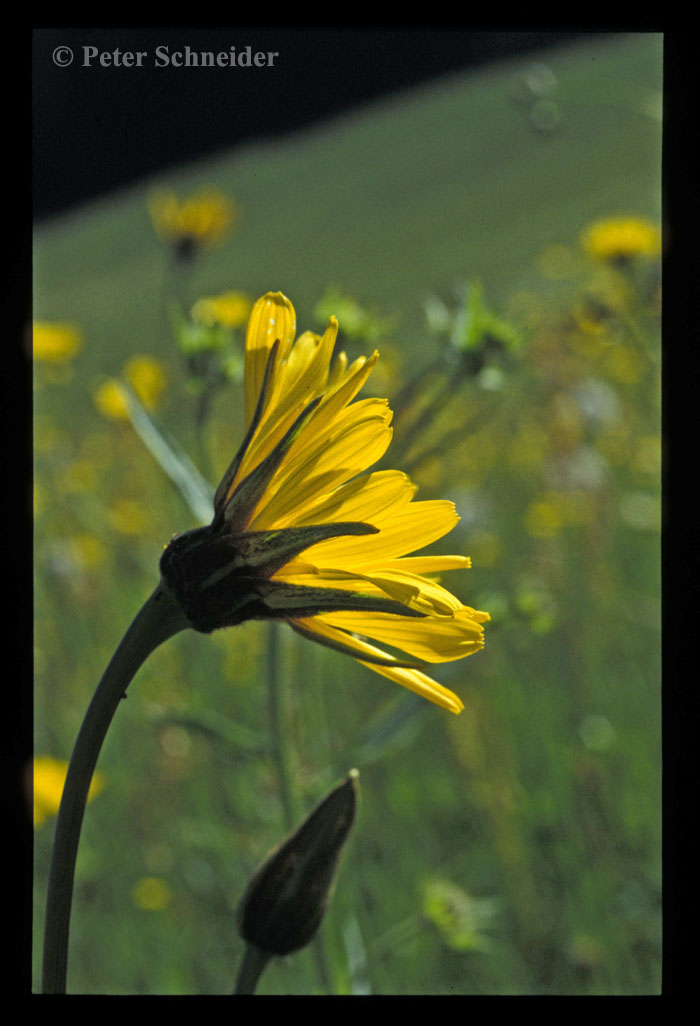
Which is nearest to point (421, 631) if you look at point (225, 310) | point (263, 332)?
point (263, 332)

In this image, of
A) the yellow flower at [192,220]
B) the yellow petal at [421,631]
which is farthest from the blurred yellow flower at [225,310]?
the yellow petal at [421,631]

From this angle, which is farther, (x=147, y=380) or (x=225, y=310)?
(x=147, y=380)

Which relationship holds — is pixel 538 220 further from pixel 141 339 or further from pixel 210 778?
pixel 210 778

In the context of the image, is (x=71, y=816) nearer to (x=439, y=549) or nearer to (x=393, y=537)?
(x=393, y=537)

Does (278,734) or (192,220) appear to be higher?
(192,220)

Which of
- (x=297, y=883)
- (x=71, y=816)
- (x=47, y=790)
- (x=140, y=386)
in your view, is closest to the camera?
(x=71, y=816)
